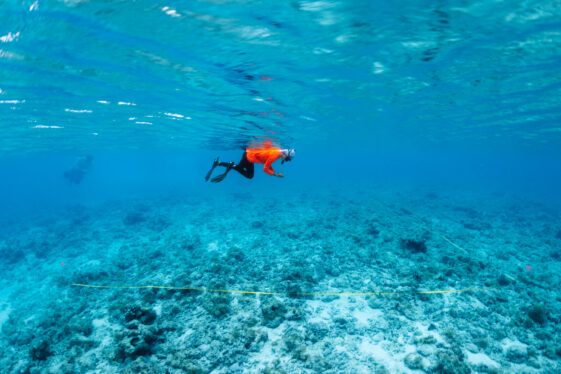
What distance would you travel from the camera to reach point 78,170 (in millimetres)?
36312

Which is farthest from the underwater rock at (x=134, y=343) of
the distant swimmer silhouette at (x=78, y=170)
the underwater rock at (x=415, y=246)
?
the distant swimmer silhouette at (x=78, y=170)

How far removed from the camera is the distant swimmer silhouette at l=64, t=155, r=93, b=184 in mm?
36000

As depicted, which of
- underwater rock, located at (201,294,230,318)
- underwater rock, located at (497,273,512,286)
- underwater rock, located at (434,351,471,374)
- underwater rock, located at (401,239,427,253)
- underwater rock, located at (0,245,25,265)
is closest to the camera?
underwater rock, located at (434,351,471,374)

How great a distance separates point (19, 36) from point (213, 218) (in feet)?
51.5

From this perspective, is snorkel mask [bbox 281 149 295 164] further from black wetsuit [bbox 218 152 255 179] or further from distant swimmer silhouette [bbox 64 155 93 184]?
distant swimmer silhouette [bbox 64 155 93 184]

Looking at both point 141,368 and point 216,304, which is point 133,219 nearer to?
point 216,304

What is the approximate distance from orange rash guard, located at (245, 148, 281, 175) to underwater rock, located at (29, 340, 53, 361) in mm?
7217

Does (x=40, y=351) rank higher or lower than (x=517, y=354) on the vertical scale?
higher

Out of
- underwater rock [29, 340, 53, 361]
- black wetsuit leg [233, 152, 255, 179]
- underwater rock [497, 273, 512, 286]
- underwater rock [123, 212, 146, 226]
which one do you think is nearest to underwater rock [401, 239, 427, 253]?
underwater rock [497, 273, 512, 286]

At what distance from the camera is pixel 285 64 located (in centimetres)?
941

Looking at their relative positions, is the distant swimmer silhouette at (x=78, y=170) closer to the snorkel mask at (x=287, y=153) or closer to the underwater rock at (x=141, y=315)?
the underwater rock at (x=141, y=315)

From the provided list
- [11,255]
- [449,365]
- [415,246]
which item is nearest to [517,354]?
[449,365]

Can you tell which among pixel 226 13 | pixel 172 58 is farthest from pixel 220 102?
pixel 226 13

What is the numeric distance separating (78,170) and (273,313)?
138 feet
